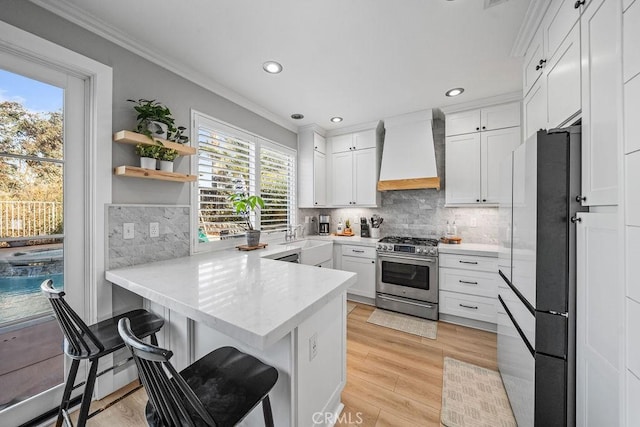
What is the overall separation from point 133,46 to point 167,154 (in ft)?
2.70

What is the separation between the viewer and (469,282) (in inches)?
104

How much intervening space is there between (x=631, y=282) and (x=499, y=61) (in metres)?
2.15

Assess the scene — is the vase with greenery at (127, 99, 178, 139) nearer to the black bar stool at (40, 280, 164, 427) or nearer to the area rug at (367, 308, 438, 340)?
the black bar stool at (40, 280, 164, 427)

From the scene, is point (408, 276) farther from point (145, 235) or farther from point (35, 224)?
point (35, 224)

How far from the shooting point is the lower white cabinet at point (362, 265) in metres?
3.23

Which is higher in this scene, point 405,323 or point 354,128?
point 354,128

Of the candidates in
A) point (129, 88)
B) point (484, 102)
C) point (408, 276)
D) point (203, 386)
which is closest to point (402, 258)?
point (408, 276)

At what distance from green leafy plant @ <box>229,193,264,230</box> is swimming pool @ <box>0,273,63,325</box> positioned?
137 centimetres

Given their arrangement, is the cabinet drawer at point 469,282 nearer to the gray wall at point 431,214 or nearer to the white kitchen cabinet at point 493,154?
the gray wall at point 431,214

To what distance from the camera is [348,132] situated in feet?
12.2

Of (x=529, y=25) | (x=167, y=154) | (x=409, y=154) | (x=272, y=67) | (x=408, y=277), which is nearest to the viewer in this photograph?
(x=529, y=25)

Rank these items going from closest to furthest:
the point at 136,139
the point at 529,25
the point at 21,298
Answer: the point at 21,298 < the point at 529,25 < the point at 136,139

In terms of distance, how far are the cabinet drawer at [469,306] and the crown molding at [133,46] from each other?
3233 mm

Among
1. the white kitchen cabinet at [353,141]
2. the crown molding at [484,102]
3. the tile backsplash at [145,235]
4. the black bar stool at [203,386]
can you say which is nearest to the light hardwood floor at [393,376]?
the black bar stool at [203,386]
